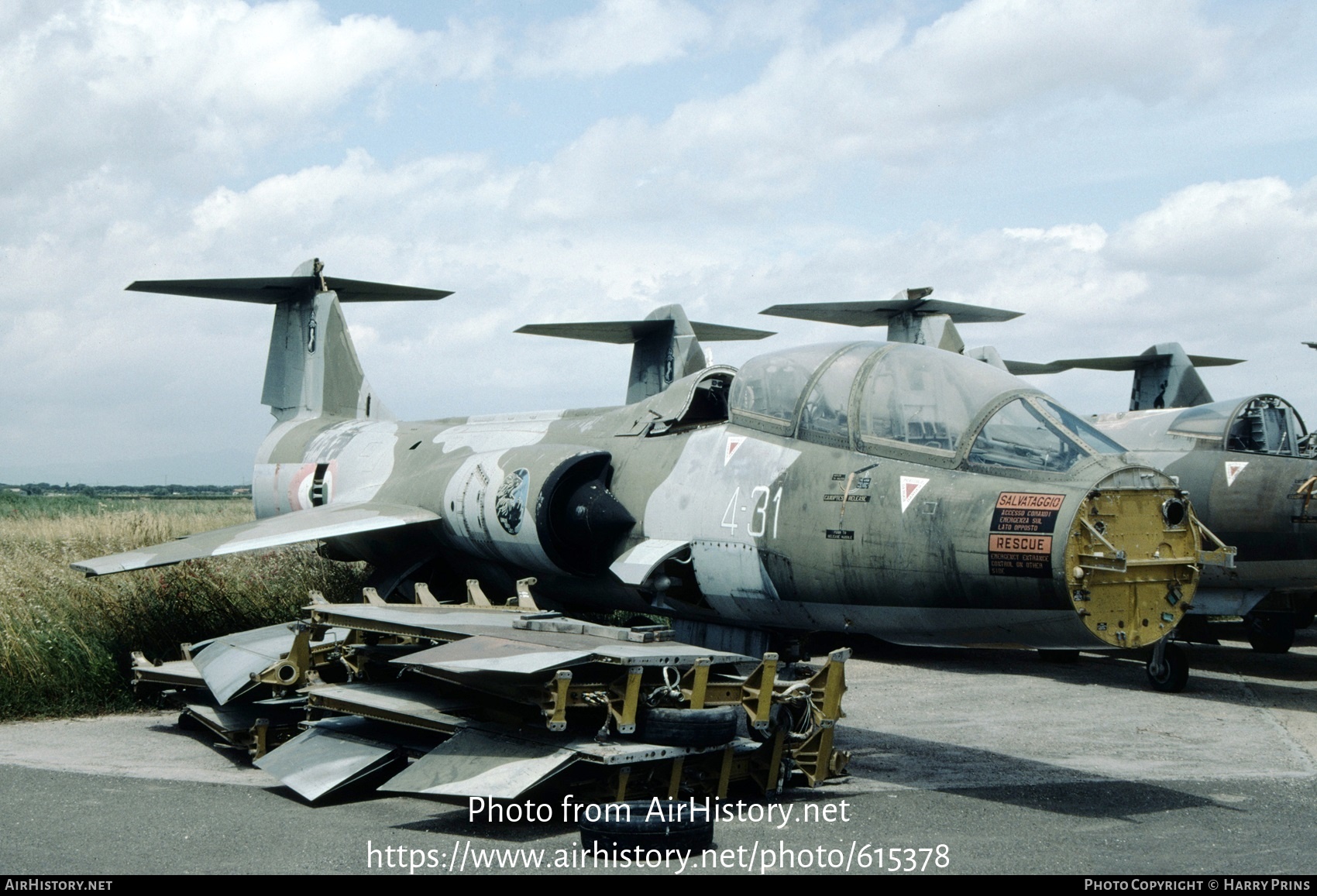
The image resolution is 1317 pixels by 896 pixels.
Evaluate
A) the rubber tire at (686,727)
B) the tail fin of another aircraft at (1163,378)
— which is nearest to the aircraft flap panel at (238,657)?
the rubber tire at (686,727)

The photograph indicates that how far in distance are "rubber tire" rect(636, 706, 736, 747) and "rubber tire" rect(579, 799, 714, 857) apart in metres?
0.51

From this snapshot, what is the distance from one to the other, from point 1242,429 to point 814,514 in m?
7.69

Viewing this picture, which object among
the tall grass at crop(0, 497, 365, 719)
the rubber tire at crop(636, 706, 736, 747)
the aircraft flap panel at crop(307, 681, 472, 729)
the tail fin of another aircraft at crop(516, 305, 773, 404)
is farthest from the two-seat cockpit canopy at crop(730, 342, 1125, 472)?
the tail fin of another aircraft at crop(516, 305, 773, 404)

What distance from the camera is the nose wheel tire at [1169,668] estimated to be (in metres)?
11.1

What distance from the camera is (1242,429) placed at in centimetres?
1215

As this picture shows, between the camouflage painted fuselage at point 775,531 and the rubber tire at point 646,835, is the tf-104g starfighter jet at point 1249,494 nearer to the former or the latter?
the camouflage painted fuselage at point 775,531

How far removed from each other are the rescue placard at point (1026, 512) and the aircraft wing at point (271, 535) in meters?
5.49

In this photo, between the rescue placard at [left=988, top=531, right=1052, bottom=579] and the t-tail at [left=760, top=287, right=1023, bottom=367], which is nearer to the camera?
the rescue placard at [left=988, top=531, right=1052, bottom=579]

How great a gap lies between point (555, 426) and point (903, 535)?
15.3ft

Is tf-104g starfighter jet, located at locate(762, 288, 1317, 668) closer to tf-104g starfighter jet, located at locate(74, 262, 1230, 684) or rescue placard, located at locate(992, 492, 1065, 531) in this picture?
tf-104g starfighter jet, located at locate(74, 262, 1230, 684)

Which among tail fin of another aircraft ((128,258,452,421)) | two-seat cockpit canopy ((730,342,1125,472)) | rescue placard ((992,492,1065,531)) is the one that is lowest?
rescue placard ((992,492,1065,531))

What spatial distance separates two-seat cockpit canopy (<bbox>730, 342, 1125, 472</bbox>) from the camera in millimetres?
6094

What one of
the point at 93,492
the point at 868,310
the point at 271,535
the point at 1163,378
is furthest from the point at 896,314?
the point at 93,492

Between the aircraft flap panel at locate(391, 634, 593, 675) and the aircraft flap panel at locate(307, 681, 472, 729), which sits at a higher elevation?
the aircraft flap panel at locate(391, 634, 593, 675)
